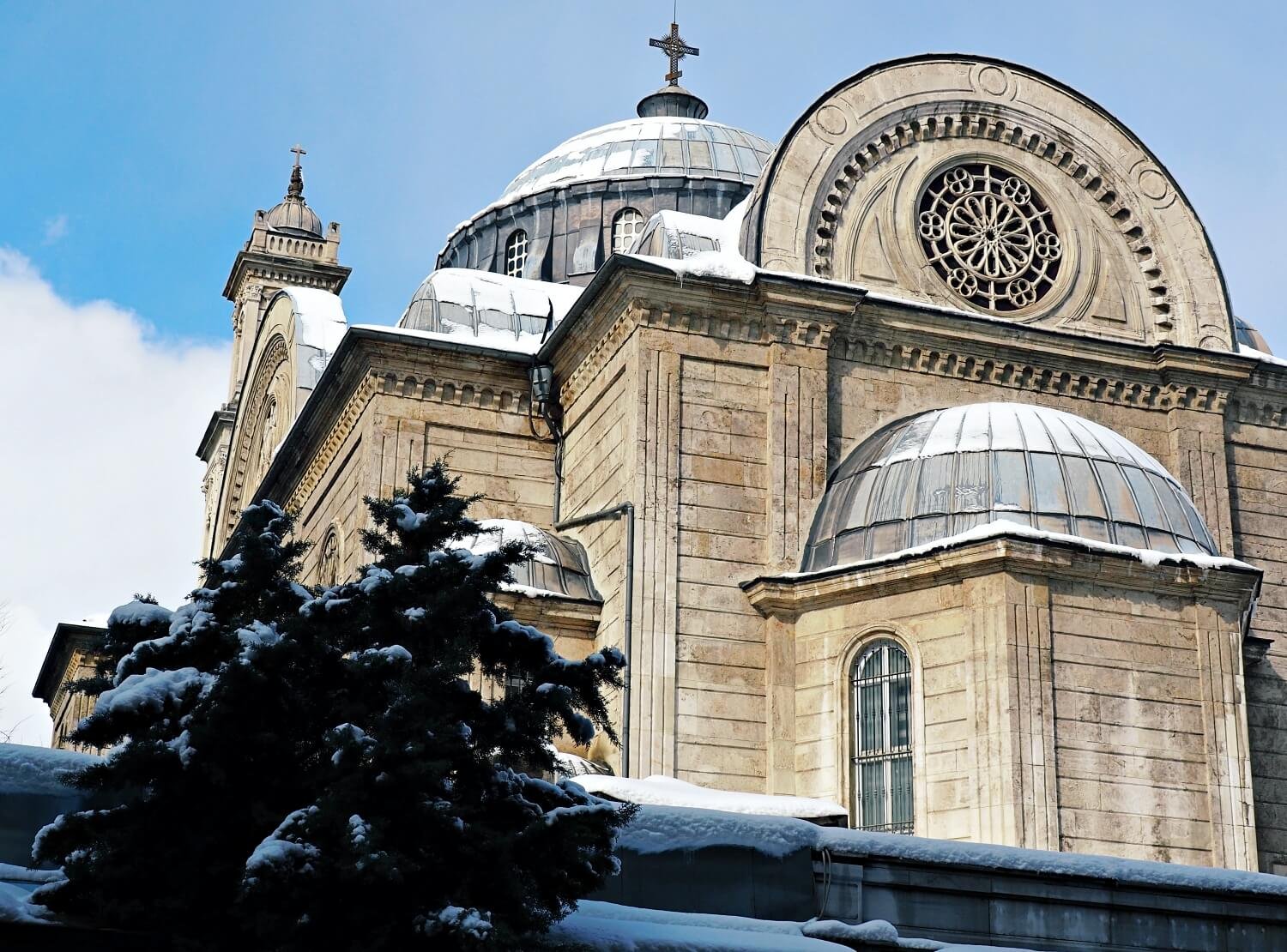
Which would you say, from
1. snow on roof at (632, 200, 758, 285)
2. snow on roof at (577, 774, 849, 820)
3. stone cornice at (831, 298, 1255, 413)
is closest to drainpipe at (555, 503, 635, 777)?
snow on roof at (632, 200, 758, 285)

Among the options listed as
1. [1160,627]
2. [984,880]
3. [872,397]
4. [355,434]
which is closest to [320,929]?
[984,880]

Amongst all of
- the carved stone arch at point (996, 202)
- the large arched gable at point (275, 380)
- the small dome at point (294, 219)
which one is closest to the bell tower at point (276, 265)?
the small dome at point (294, 219)

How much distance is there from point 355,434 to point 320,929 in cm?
1761

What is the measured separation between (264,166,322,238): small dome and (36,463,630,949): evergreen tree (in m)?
39.0

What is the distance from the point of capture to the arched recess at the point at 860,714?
2308 centimetres

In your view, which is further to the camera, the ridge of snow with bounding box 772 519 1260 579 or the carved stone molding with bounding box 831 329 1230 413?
the carved stone molding with bounding box 831 329 1230 413

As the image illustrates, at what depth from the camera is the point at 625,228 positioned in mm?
36625

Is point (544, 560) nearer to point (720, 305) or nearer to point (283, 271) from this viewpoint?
point (720, 305)

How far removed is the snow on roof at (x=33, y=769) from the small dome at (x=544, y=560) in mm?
11794

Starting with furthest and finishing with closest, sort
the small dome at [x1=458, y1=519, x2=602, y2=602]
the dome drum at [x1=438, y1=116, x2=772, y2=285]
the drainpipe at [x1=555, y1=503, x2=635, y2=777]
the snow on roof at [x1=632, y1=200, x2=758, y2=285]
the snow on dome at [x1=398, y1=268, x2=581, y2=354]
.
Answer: the dome drum at [x1=438, y1=116, x2=772, y2=285], the snow on dome at [x1=398, y1=268, x2=581, y2=354], the snow on roof at [x1=632, y1=200, x2=758, y2=285], the small dome at [x1=458, y1=519, x2=602, y2=602], the drainpipe at [x1=555, y1=503, x2=635, y2=777]

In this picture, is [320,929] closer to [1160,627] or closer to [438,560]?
[438,560]

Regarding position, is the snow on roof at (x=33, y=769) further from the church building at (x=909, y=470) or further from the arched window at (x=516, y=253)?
the arched window at (x=516, y=253)

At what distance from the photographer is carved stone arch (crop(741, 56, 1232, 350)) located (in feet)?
90.1

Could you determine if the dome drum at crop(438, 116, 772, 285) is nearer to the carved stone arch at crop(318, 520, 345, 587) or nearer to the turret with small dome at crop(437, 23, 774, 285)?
the turret with small dome at crop(437, 23, 774, 285)
